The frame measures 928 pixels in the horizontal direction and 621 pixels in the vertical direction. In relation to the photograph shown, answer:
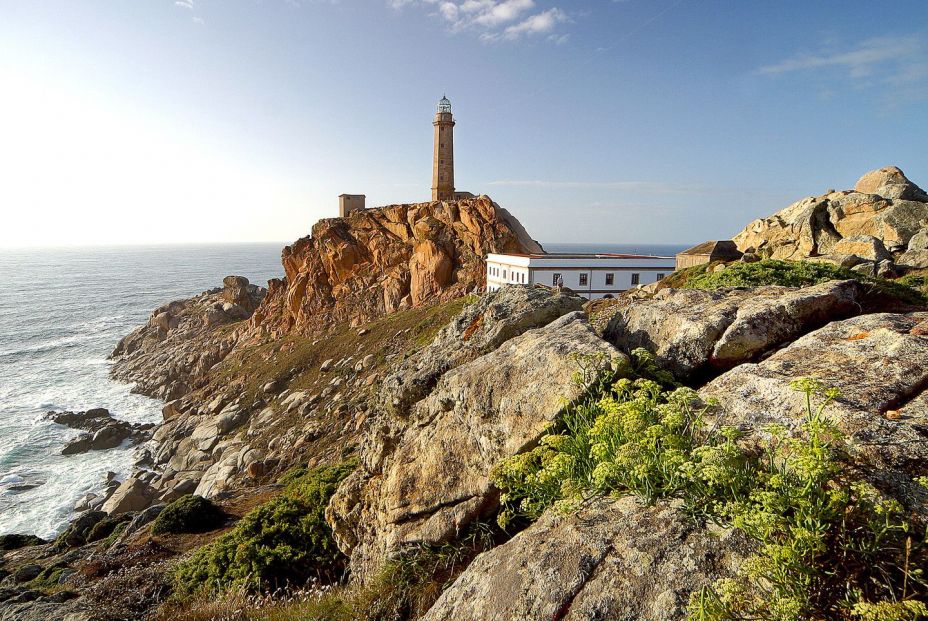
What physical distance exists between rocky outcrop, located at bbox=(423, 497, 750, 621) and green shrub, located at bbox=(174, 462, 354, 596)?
20.6ft

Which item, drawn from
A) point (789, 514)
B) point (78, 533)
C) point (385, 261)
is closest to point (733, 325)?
point (789, 514)

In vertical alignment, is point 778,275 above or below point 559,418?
above

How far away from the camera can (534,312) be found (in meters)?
9.15

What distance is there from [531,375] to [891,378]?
12.9 feet

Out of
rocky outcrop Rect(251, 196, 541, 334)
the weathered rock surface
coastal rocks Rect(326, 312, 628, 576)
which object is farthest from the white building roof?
the weathered rock surface

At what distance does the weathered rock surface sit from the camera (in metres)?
3.68

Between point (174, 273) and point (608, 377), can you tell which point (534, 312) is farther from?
point (174, 273)

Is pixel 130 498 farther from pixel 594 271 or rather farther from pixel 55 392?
pixel 594 271

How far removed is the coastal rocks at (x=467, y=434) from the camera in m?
6.34

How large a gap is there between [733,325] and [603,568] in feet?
13.1

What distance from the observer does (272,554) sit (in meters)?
10.2

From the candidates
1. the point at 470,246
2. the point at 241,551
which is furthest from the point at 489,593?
the point at 470,246

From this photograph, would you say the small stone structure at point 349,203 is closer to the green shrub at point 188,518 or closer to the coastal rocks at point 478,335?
the green shrub at point 188,518

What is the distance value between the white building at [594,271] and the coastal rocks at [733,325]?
2867 cm
